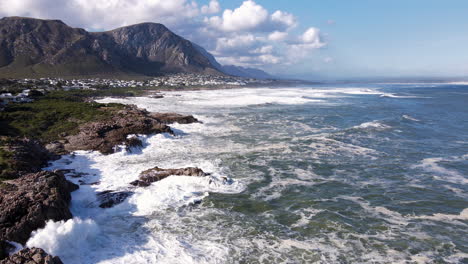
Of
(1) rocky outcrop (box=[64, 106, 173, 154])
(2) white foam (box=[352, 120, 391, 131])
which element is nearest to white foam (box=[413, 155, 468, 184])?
(2) white foam (box=[352, 120, 391, 131])

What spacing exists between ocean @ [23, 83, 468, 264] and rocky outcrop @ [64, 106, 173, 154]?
1450 mm

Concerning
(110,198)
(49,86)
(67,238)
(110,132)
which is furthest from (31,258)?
(49,86)

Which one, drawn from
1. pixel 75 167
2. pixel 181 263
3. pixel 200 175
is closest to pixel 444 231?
pixel 181 263

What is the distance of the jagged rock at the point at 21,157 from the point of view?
14875mm

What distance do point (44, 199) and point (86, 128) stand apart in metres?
17.2

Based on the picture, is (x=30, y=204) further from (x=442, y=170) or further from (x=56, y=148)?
(x=442, y=170)

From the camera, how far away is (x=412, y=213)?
1336 cm

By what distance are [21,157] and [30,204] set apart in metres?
7.79

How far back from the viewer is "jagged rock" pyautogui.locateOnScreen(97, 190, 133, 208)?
13.3 metres

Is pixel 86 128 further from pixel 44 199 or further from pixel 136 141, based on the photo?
pixel 44 199

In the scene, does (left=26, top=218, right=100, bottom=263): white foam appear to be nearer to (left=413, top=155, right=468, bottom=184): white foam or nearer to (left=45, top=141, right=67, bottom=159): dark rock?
(left=45, top=141, right=67, bottom=159): dark rock

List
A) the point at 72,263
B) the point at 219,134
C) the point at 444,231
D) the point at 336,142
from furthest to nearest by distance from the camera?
1. the point at 219,134
2. the point at 336,142
3. the point at 444,231
4. the point at 72,263

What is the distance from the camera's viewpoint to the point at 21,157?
16.6 meters

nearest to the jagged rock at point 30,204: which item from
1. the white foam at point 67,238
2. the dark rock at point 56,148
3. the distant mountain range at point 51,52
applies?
the white foam at point 67,238
